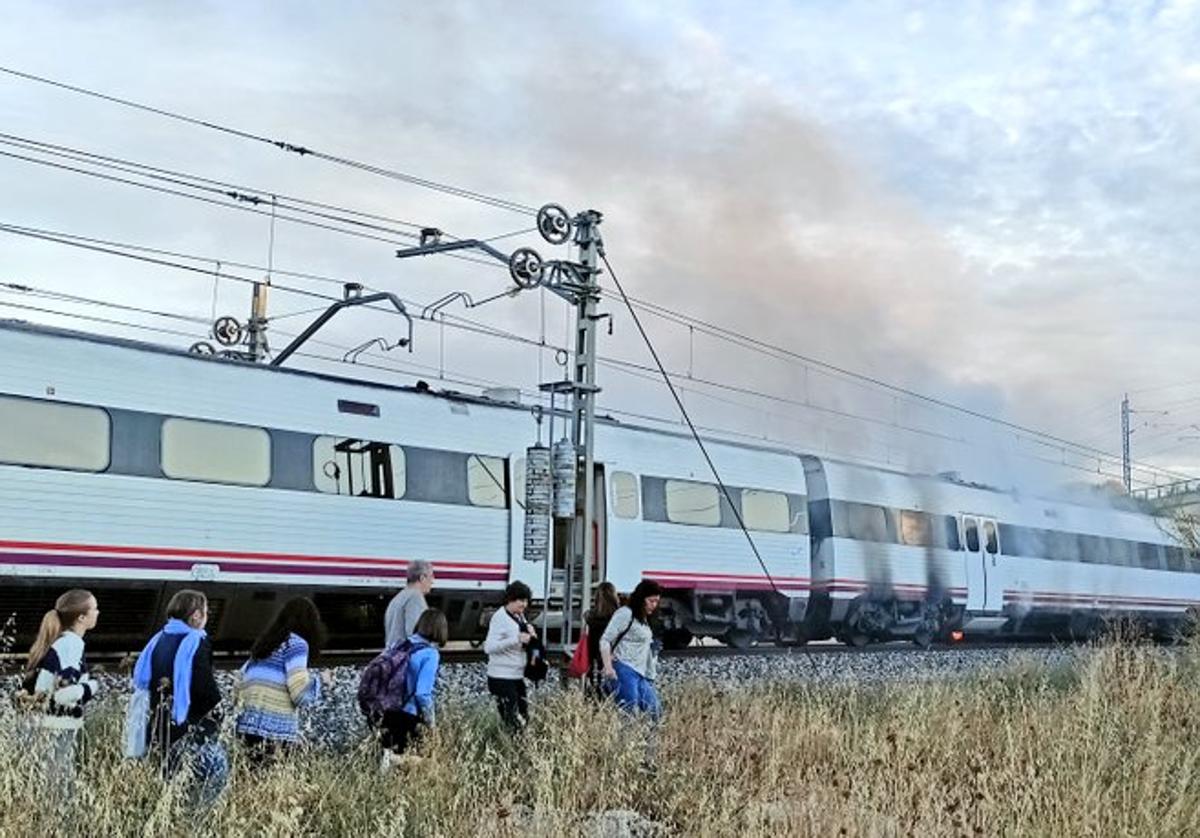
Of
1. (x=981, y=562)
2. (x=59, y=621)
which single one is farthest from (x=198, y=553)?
(x=981, y=562)

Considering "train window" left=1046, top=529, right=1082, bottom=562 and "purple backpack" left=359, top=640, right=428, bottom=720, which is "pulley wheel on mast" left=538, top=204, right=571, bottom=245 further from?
"train window" left=1046, top=529, right=1082, bottom=562

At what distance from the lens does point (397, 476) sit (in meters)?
15.8

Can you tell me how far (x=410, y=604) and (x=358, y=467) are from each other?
5.98 m

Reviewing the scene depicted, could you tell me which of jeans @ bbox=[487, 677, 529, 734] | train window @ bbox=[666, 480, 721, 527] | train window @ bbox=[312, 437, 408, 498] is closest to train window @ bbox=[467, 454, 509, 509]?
train window @ bbox=[312, 437, 408, 498]

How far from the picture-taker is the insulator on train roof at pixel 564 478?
43.0ft

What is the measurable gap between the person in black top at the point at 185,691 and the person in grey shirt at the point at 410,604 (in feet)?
9.34

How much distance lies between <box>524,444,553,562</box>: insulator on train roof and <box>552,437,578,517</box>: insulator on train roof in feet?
0.27

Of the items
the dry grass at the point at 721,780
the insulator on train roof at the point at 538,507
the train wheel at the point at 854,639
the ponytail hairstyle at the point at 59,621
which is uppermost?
the insulator on train roof at the point at 538,507

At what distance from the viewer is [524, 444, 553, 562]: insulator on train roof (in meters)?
13.0

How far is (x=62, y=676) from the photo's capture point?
6.70 m

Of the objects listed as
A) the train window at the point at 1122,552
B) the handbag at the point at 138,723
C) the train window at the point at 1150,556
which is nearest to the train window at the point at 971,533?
the train window at the point at 1122,552

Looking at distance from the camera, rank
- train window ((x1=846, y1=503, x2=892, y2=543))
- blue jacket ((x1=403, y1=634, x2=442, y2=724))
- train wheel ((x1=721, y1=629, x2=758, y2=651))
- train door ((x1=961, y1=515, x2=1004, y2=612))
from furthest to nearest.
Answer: train door ((x1=961, y1=515, x2=1004, y2=612)), train window ((x1=846, y1=503, x2=892, y2=543)), train wheel ((x1=721, y1=629, x2=758, y2=651)), blue jacket ((x1=403, y1=634, x2=442, y2=724))

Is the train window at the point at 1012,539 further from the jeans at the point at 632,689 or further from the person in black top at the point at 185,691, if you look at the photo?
the person in black top at the point at 185,691

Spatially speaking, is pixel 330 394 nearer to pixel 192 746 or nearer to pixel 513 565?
Result: pixel 513 565
